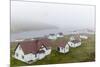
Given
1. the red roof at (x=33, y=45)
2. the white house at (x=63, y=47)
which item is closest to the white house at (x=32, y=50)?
the red roof at (x=33, y=45)

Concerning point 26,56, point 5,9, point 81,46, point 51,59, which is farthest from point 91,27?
point 5,9

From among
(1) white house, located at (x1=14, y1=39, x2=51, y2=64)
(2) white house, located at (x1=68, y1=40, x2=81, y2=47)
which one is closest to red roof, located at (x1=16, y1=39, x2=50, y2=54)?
(1) white house, located at (x1=14, y1=39, x2=51, y2=64)

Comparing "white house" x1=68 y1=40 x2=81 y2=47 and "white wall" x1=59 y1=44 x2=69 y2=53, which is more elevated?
"white house" x1=68 y1=40 x2=81 y2=47

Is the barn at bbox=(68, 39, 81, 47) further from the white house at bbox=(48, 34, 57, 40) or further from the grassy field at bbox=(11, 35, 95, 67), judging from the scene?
the white house at bbox=(48, 34, 57, 40)

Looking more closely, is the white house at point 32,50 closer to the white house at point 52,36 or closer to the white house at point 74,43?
the white house at point 52,36

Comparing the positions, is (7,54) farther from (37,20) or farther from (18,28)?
(37,20)

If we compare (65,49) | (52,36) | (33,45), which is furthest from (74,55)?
(33,45)
